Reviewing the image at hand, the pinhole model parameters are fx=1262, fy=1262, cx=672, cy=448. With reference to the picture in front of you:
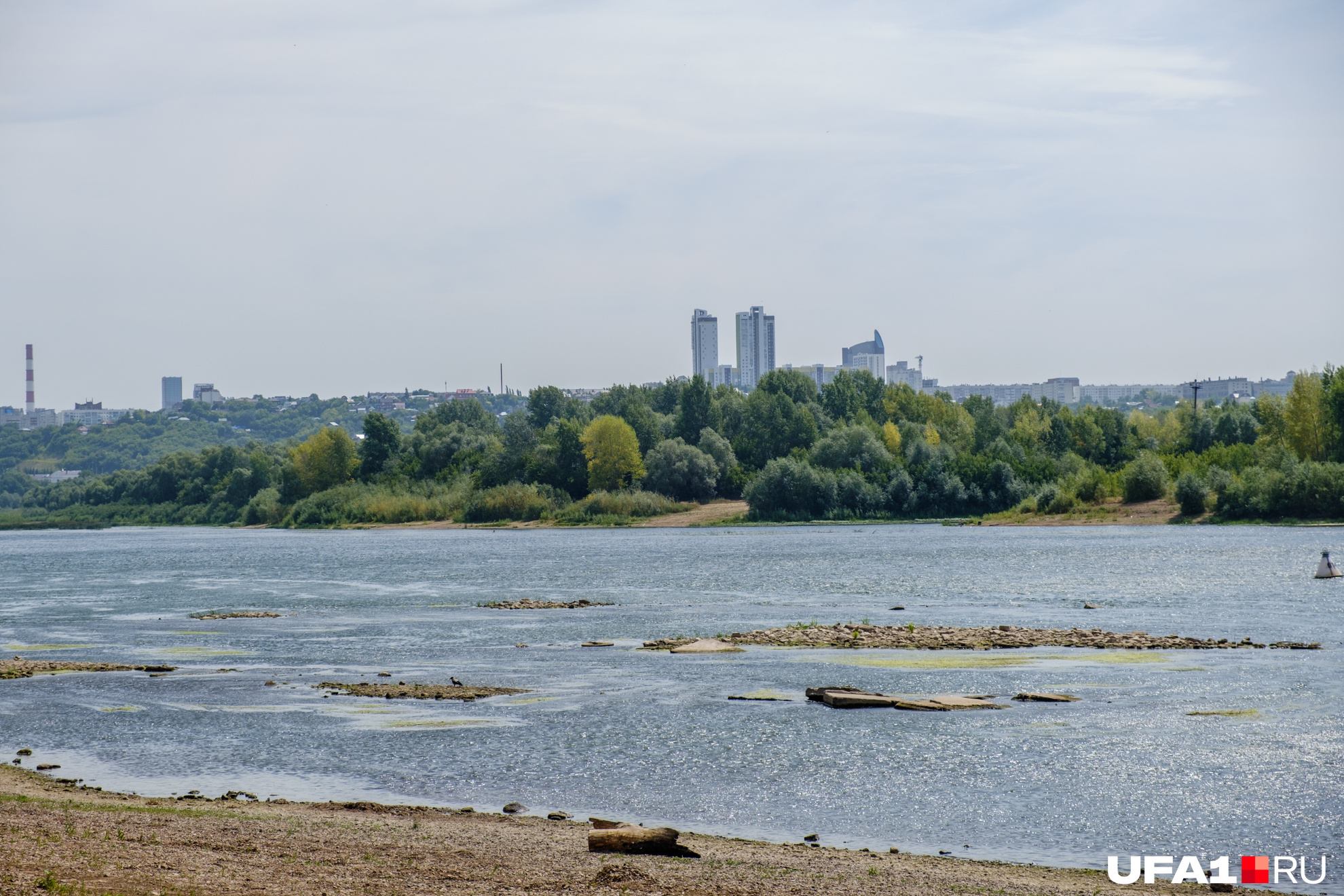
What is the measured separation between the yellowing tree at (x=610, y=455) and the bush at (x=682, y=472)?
1.98 m

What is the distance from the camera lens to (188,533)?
147m

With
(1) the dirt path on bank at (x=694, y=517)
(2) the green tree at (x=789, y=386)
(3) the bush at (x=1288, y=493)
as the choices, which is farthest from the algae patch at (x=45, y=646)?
(2) the green tree at (x=789, y=386)

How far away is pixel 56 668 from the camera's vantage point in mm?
34625

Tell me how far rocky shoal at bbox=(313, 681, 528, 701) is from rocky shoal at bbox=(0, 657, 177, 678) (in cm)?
680

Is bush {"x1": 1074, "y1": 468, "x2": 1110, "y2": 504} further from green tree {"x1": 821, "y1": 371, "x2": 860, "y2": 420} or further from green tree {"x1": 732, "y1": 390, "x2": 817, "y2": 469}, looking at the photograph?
green tree {"x1": 821, "y1": 371, "x2": 860, "y2": 420}

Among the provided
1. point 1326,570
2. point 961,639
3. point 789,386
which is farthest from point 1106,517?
point 961,639

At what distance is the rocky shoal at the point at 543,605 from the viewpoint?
51.7 metres

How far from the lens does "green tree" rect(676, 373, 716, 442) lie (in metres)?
149

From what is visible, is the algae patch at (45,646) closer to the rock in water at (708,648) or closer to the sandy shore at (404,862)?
the rock in water at (708,648)

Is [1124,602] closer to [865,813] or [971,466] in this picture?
[865,813]

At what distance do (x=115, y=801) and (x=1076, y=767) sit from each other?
15.5 metres
